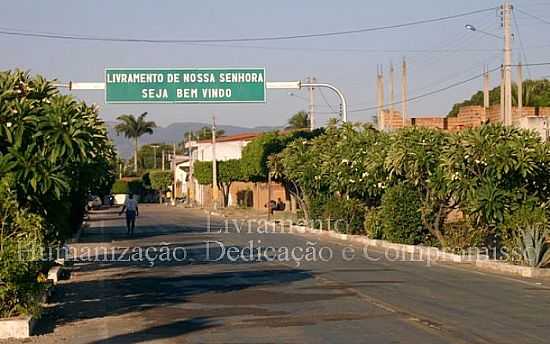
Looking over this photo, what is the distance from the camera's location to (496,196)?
84.3 feet

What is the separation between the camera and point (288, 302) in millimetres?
16984

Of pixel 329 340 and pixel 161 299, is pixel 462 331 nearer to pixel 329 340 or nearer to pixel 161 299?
pixel 329 340

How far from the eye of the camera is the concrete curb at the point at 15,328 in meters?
13.6

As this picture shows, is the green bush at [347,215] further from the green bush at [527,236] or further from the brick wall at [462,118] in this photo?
the green bush at [527,236]

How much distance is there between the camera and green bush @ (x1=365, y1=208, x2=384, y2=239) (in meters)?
35.4

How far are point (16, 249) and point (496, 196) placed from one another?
15.4 m

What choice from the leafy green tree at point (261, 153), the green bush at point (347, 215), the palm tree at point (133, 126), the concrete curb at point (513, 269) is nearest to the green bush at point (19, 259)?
the concrete curb at point (513, 269)

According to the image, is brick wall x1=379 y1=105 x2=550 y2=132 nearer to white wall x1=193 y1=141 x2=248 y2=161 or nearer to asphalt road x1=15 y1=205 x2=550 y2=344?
asphalt road x1=15 y1=205 x2=550 y2=344

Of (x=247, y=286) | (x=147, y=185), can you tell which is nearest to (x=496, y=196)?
(x=247, y=286)

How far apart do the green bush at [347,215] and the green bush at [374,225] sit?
118 inches

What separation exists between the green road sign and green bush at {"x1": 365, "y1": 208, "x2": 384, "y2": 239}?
6665 millimetres

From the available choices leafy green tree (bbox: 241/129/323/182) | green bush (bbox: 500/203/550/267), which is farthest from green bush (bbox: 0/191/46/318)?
leafy green tree (bbox: 241/129/323/182)

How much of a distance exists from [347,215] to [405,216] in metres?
9.07

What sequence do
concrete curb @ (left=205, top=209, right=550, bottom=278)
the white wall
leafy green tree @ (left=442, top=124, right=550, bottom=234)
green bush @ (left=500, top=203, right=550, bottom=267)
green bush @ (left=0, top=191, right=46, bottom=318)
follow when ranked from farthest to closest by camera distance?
the white wall
leafy green tree @ (left=442, top=124, right=550, bottom=234)
green bush @ (left=500, top=203, right=550, bottom=267)
concrete curb @ (left=205, top=209, right=550, bottom=278)
green bush @ (left=0, top=191, right=46, bottom=318)
